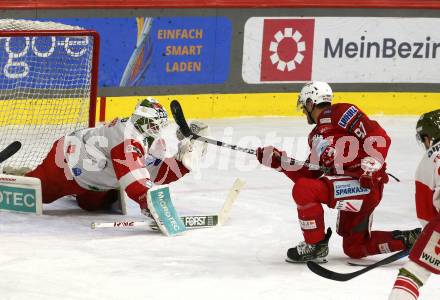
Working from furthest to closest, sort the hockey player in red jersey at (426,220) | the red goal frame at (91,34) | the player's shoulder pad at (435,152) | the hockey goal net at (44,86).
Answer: the hockey goal net at (44,86) → the red goal frame at (91,34) → the player's shoulder pad at (435,152) → the hockey player in red jersey at (426,220)

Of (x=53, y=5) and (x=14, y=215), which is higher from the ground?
(x=53, y=5)

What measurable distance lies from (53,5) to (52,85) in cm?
85

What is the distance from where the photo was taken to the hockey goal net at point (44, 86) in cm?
714

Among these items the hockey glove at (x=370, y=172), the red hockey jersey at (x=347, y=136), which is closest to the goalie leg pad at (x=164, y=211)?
the red hockey jersey at (x=347, y=136)

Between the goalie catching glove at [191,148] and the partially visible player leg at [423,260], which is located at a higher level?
the goalie catching glove at [191,148]

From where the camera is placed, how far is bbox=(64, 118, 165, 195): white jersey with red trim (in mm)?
6082

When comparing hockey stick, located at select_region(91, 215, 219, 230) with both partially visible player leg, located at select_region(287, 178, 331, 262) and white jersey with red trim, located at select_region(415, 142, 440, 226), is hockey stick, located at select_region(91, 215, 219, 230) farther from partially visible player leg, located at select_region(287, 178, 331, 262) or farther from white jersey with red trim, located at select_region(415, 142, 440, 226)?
white jersey with red trim, located at select_region(415, 142, 440, 226)

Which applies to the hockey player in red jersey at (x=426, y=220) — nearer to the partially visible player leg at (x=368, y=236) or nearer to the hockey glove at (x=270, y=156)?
the partially visible player leg at (x=368, y=236)

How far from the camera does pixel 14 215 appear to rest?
6395mm

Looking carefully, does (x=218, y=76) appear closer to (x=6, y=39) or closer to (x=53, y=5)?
(x=53, y=5)

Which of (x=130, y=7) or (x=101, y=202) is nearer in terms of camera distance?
(x=101, y=202)

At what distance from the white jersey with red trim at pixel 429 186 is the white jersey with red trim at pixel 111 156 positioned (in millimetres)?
1915

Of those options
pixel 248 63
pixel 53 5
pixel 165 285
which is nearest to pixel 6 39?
pixel 53 5

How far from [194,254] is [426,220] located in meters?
1.55
